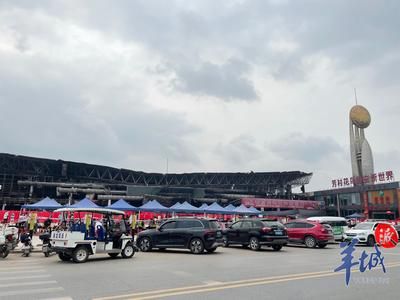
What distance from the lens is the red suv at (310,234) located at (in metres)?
20.6

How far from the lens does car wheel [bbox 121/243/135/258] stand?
14.4 metres

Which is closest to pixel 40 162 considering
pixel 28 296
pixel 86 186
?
pixel 86 186

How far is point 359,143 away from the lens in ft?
257

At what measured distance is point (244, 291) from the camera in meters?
7.59

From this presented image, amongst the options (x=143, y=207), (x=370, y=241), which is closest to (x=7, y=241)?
(x=143, y=207)

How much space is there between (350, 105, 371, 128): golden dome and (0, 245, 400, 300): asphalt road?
71919mm

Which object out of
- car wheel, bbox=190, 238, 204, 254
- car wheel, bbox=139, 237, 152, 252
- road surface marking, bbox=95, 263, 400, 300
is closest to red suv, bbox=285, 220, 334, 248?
car wheel, bbox=190, 238, 204, 254

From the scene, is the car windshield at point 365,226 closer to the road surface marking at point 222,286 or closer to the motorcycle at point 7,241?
the road surface marking at point 222,286

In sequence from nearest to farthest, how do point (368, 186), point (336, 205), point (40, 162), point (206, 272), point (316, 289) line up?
point (316, 289), point (206, 272), point (40, 162), point (368, 186), point (336, 205)

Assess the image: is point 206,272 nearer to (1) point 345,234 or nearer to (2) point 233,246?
(2) point 233,246

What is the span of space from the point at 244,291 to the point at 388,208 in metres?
58.6

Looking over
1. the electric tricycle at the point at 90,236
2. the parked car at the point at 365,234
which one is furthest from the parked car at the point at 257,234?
the parked car at the point at 365,234

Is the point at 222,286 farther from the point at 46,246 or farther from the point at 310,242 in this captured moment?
the point at 310,242

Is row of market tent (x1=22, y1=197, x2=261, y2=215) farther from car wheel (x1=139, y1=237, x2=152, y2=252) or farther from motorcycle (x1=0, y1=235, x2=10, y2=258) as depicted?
motorcycle (x1=0, y1=235, x2=10, y2=258)
